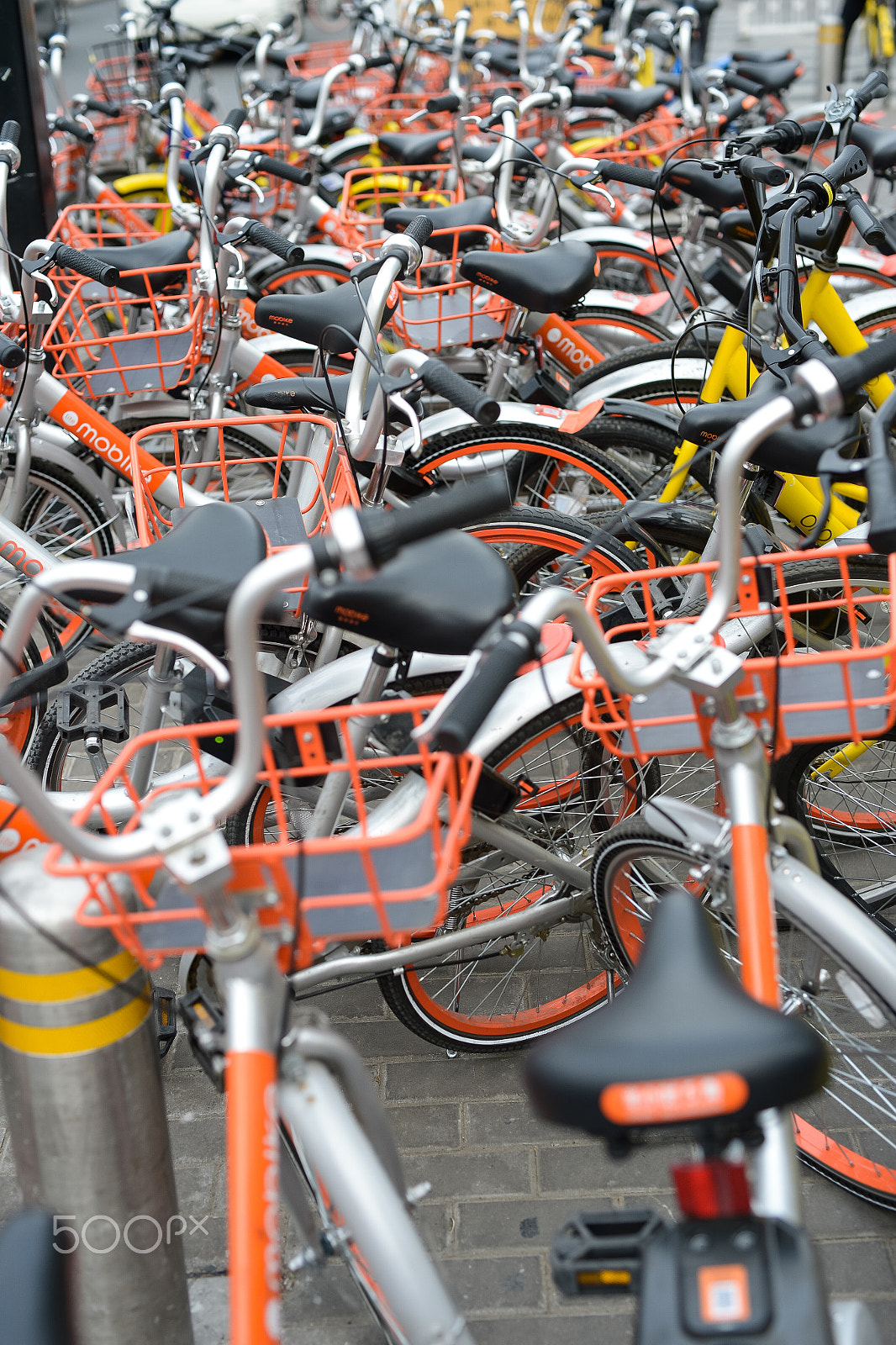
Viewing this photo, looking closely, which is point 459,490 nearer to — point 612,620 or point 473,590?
point 473,590

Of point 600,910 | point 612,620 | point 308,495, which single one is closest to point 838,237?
point 612,620

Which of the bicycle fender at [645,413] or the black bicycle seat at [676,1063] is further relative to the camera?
the bicycle fender at [645,413]

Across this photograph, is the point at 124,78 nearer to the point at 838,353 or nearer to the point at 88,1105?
the point at 838,353

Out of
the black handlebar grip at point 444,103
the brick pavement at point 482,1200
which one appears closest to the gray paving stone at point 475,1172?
the brick pavement at point 482,1200

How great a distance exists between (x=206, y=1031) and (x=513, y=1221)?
95 cm

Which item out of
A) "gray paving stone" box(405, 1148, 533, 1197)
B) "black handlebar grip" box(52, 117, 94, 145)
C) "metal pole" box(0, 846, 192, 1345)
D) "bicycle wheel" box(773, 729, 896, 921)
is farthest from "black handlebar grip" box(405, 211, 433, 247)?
"black handlebar grip" box(52, 117, 94, 145)

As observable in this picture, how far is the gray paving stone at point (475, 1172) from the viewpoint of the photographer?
2490mm

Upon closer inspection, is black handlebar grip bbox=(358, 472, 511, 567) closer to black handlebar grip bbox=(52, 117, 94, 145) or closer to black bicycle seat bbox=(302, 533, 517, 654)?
black bicycle seat bbox=(302, 533, 517, 654)

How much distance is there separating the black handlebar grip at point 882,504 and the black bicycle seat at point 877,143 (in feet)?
8.06

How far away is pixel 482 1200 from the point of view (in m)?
2.47

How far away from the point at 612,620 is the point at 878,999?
1.02 meters

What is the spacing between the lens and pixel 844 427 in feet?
6.06

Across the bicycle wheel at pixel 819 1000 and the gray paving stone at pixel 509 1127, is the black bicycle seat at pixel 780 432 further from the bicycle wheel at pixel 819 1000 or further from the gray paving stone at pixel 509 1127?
the gray paving stone at pixel 509 1127

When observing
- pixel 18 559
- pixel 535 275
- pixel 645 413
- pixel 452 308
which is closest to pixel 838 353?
pixel 645 413
